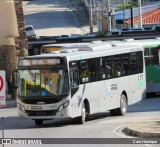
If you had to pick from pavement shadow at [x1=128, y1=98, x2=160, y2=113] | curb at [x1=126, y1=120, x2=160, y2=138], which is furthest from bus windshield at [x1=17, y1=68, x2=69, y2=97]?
pavement shadow at [x1=128, y1=98, x2=160, y2=113]

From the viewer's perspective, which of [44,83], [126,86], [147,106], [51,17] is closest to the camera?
[44,83]

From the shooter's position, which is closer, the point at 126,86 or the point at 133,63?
the point at 126,86

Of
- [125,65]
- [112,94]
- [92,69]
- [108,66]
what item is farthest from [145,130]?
[125,65]

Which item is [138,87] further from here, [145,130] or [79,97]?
[145,130]

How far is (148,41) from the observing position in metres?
36.8

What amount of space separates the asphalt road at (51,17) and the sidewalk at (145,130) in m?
63.9

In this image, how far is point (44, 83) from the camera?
2400 centimetres

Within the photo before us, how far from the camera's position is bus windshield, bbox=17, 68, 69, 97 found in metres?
23.9

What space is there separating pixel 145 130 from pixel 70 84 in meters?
5.61

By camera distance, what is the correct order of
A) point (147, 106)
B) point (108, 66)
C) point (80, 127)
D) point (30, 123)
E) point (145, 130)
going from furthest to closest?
point (147, 106) < point (108, 66) < point (30, 123) < point (80, 127) < point (145, 130)

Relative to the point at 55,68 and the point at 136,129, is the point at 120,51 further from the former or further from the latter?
the point at 136,129

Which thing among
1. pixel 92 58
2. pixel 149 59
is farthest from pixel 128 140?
pixel 149 59

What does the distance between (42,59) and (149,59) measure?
44.8 feet

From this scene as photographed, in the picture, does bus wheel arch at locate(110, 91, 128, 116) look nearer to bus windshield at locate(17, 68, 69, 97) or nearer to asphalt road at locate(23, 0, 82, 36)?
bus windshield at locate(17, 68, 69, 97)
